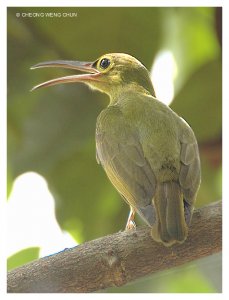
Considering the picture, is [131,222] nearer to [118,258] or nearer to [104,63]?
[118,258]

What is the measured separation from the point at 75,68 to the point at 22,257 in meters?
0.76

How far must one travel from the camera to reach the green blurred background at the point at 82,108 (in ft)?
8.59

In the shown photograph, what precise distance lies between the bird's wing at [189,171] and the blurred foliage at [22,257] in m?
0.69

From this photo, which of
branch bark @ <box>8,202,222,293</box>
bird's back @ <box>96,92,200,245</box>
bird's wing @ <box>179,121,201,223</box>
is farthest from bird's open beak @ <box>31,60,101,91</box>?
branch bark @ <box>8,202,222,293</box>

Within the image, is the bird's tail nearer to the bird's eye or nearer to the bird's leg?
the bird's leg

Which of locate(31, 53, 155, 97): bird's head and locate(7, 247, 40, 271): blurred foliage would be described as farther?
locate(31, 53, 155, 97): bird's head

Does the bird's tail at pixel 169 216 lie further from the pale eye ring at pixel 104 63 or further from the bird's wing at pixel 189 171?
the pale eye ring at pixel 104 63

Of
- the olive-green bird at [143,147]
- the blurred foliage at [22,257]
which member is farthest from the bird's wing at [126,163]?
the blurred foliage at [22,257]

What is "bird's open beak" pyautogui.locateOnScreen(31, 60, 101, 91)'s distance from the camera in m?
2.67

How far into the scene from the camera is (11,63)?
268cm

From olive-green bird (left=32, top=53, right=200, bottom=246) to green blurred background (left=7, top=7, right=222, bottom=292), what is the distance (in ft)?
0.22

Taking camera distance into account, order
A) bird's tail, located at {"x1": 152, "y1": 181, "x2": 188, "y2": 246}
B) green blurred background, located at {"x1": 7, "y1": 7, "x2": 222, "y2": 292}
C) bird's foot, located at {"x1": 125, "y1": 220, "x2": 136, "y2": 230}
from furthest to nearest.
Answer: green blurred background, located at {"x1": 7, "y1": 7, "x2": 222, "y2": 292} → bird's foot, located at {"x1": 125, "y1": 220, "x2": 136, "y2": 230} → bird's tail, located at {"x1": 152, "y1": 181, "x2": 188, "y2": 246}

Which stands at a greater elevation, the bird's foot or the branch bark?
the bird's foot
